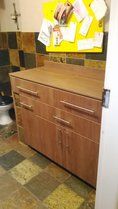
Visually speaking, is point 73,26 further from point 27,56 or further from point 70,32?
point 27,56

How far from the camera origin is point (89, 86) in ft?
4.75

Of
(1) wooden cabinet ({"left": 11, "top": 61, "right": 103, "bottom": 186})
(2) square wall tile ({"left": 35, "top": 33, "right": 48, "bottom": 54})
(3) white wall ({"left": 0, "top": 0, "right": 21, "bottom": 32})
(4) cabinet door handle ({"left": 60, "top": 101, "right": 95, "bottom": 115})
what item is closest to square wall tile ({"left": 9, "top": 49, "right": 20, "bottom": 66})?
(3) white wall ({"left": 0, "top": 0, "right": 21, "bottom": 32})

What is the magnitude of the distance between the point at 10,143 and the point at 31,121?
590mm

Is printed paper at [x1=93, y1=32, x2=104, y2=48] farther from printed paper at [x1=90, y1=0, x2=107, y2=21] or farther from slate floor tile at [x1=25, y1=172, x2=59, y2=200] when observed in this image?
slate floor tile at [x1=25, y1=172, x2=59, y2=200]

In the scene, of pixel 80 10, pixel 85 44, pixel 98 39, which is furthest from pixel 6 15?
pixel 98 39

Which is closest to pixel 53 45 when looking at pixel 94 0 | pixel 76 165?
pixel 94 0

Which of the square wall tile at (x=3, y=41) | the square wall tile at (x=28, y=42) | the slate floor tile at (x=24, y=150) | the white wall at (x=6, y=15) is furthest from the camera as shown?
the square wall tile at (x=3, y=41)

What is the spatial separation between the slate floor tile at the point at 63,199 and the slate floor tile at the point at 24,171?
0.96ft

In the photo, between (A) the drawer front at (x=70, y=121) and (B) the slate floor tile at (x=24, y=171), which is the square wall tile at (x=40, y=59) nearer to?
(A) the drawer front at (x=70, y=121)

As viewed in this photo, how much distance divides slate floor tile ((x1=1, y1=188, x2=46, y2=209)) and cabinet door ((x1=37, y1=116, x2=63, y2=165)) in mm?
387

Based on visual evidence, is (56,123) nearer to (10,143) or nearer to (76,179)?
(76,179)

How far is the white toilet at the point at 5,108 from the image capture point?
258 centimetres

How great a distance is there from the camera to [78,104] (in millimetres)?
1342

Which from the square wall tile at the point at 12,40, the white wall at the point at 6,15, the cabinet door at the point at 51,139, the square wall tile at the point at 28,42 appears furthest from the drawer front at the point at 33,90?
the white wall at the point at 6,15
